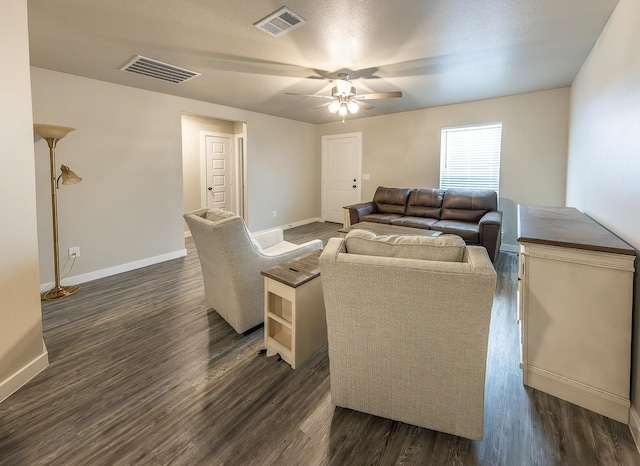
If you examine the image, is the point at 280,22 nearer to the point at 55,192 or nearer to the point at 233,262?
the point at 233,262

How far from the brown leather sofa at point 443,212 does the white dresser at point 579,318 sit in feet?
7.06

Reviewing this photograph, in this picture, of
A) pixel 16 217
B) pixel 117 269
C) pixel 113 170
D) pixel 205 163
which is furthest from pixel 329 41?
pixel 205 163

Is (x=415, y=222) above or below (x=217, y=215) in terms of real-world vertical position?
below

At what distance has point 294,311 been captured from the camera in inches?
73.6

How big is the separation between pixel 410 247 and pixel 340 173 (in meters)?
5.81

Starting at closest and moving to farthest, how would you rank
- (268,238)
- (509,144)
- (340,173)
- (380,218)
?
(268,238) < (509,144) < (380,218) < (340,173)

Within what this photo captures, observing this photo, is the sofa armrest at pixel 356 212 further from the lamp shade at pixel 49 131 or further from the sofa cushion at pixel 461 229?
the lamp shade at pixel 49 131

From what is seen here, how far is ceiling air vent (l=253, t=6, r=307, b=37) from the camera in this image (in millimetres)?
2171

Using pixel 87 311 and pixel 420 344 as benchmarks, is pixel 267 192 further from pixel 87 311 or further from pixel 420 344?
pixel 420 344

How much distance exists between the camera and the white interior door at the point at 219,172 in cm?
620

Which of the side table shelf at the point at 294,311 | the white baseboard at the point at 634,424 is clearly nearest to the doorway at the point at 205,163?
→ the side table shelf at the point at 294,311

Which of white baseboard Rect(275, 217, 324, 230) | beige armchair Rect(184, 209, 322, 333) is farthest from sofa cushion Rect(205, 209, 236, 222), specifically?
white baseboard Rect(275, 217, 324, 230)

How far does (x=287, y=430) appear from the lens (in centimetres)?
151

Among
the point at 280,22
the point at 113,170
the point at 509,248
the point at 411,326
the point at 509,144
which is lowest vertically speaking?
the point at 509,248
